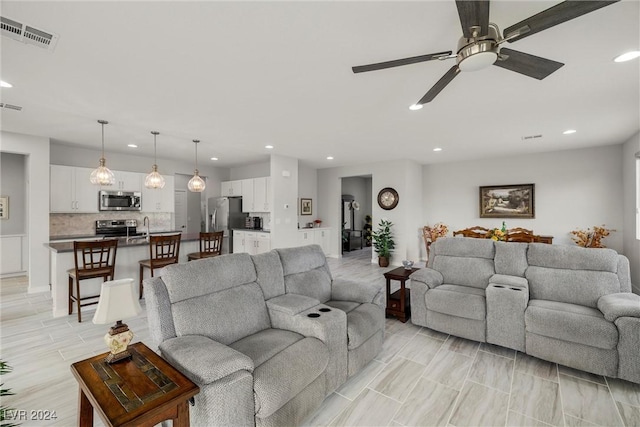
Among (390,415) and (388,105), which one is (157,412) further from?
(388,105)

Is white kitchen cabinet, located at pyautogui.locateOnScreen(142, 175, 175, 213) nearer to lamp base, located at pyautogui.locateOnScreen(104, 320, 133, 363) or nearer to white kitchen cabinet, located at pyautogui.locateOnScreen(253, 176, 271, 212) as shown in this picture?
white kitchen cabinet, located at pyautogui.locateOnScreen(253, 176, 271, 212)

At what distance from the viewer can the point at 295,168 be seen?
680cm

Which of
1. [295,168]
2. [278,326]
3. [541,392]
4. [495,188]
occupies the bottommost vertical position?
[541,392]

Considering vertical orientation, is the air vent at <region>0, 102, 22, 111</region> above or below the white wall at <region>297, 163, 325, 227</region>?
above

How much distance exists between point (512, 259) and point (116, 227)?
719 cm

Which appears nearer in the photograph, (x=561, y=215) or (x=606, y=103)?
(x=606, y=103)

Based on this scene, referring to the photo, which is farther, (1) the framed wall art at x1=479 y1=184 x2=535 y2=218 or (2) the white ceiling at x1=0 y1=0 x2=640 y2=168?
(1) the framed wall art at x1=479 y1=184 x2=535 y2=218

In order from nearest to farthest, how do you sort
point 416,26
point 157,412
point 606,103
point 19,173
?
point 157,412
point 416,26
point 606,103
point 19,173

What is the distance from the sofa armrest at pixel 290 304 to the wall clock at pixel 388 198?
512cm

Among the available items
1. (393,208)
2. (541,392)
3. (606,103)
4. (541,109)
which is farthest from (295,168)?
(541,392)

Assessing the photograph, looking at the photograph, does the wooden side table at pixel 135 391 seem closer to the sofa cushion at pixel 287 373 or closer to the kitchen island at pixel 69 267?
the sofa cushion at pixel 287 373

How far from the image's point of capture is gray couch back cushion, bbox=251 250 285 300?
2.38 meters

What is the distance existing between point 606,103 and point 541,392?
329 cm

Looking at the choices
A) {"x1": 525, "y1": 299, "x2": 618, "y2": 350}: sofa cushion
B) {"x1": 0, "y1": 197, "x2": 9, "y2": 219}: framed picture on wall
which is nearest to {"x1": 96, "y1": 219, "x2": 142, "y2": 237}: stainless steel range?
{"x1": 0, "y1": 197, "x2": 9, "y2": 219}: framed picture on wall
